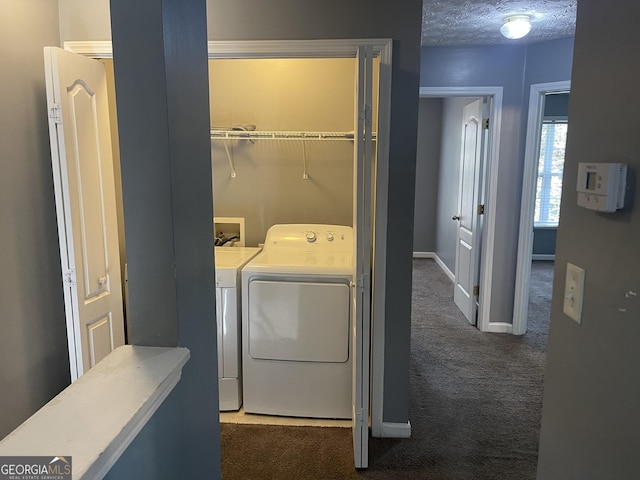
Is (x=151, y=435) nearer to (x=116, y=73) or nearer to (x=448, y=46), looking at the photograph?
(x=116, y=73)

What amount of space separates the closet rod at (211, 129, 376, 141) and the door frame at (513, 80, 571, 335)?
1.53m

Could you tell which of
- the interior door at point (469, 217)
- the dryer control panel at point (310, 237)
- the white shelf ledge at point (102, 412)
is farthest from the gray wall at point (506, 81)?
the white shelf ledge at point (102, 412)

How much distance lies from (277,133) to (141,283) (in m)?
2.28

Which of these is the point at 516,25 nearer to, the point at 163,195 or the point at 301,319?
the point at 301,319

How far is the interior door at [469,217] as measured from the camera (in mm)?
3990

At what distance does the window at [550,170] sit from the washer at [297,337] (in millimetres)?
4804

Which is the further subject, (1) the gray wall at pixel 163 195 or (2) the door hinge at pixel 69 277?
(2) the door hinge at pixel 69 277

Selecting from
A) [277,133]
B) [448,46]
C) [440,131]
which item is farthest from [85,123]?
[440,131]

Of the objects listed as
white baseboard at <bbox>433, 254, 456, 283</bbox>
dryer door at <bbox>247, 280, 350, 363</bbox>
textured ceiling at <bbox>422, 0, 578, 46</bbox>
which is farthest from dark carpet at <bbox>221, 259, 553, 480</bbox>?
textured ceiling at <bbox>422, 0, 578, 46</bbox>

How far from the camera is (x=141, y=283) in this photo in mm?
1076

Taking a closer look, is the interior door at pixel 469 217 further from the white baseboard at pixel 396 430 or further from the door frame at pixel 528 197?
the white baseboard at pixel 396 430

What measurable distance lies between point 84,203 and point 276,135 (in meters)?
1.44

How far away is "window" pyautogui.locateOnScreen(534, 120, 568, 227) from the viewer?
625 cm

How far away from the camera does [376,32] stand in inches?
85.0
